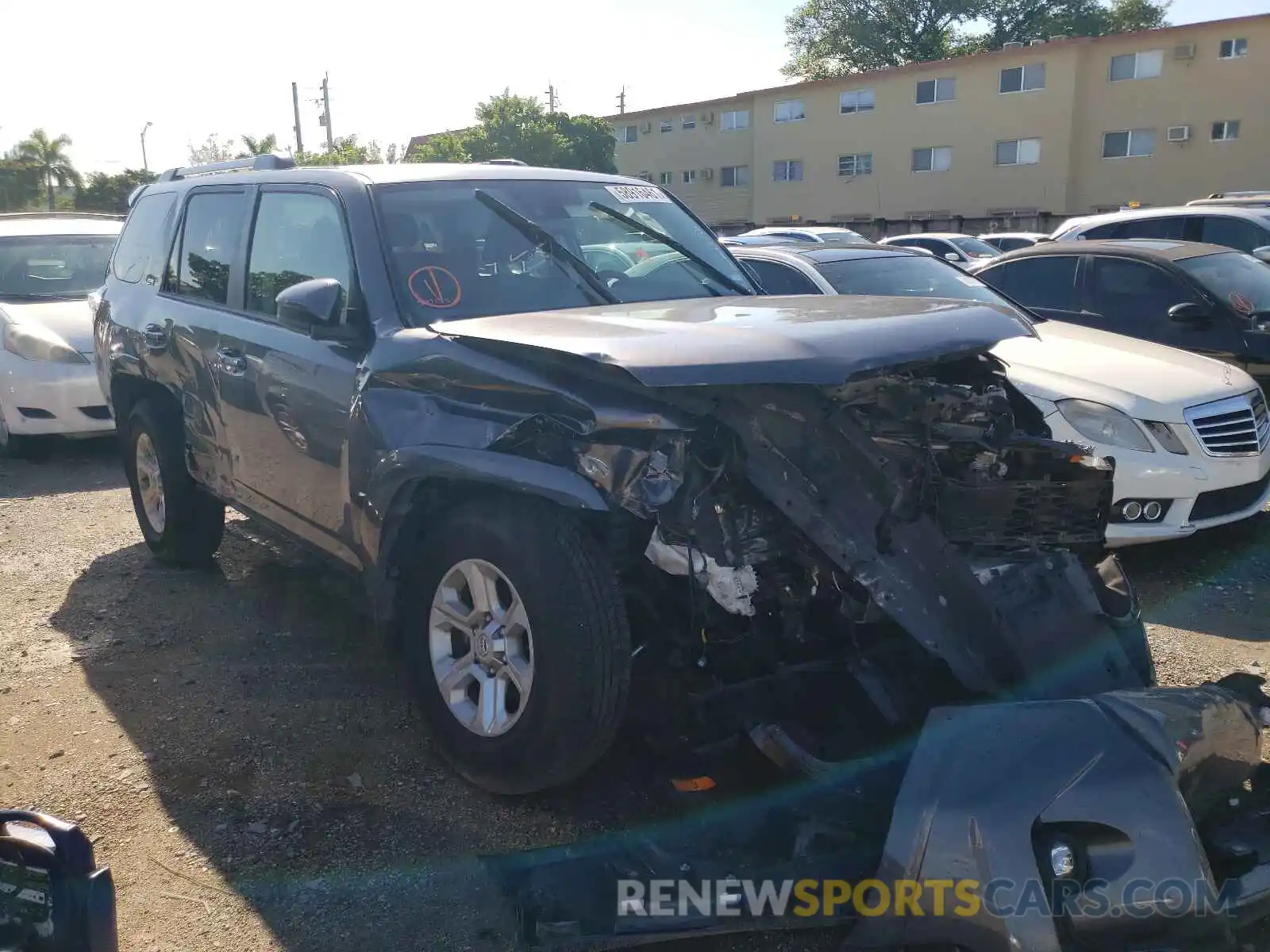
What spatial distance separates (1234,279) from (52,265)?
32.6 feet

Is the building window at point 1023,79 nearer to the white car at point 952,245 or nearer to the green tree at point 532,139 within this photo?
the green tree at point 532,139

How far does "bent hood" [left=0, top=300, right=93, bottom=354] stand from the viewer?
8.48 m

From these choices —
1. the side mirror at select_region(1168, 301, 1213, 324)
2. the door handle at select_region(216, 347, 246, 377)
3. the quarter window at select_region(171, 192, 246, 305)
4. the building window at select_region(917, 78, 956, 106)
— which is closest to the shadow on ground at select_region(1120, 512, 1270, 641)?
the side mirror at select_region(1168, 301, 1213, 324)

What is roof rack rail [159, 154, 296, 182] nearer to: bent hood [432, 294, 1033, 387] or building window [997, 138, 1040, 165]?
bent hood [432, 294, 1033, 387]

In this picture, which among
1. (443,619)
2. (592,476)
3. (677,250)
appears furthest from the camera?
(677,250)

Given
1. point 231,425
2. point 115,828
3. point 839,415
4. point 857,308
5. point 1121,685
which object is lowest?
point 115,828

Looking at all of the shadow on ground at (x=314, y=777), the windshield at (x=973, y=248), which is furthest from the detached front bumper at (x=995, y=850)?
the windshield at (x=973, y=248)

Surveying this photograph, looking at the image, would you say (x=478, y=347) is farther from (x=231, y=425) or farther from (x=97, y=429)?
(x=97, y=429)

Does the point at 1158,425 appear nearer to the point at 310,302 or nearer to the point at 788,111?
the point at 310,302

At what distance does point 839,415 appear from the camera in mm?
2900

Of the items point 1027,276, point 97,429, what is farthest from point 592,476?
point 97,429

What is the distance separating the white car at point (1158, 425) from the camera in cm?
526

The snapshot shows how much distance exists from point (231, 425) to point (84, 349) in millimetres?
4790

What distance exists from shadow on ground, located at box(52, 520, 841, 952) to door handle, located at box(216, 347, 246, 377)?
4.12 feet
